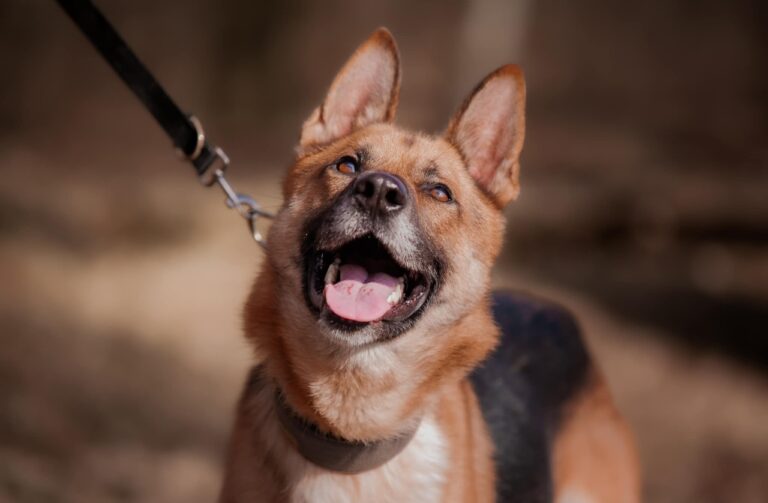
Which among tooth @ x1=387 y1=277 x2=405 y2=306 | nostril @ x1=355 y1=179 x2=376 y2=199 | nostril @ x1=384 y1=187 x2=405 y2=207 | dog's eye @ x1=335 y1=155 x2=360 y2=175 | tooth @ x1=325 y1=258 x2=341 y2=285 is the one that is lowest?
tooth @ x1=387 y1=277 x2=405 y2=306

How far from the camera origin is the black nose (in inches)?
102

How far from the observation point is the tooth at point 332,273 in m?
2.65

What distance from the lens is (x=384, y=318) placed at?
2.60 metres

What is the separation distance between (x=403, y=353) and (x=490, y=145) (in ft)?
2.83

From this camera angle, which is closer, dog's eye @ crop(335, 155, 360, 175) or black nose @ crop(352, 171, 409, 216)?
black nose @ crop(352, 171, 409, 216)

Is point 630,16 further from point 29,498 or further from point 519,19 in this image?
point 29,498

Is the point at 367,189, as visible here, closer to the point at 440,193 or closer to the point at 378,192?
the point at 378,192

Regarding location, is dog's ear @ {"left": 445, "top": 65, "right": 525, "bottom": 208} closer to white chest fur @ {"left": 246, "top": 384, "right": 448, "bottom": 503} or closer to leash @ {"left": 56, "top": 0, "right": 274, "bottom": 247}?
leash @ {"left": 56, "top": 0, "right": 274, "bottom": 247}

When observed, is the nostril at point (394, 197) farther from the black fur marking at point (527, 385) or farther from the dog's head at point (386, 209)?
the black fur marking at point (527, 385)

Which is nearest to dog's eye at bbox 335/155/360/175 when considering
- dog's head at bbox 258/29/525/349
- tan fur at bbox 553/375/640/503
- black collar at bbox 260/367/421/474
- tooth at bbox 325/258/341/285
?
dog's head at bbox 258/29/525/349

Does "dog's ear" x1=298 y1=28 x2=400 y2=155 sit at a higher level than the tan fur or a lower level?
higher

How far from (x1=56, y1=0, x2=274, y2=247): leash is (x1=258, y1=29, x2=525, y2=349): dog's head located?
0.28 metres

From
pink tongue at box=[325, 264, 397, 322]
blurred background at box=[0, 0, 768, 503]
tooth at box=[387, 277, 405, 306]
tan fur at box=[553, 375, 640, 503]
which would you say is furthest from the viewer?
blurred background at box=[0, 0, 768, 503]

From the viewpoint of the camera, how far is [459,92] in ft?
29.0
